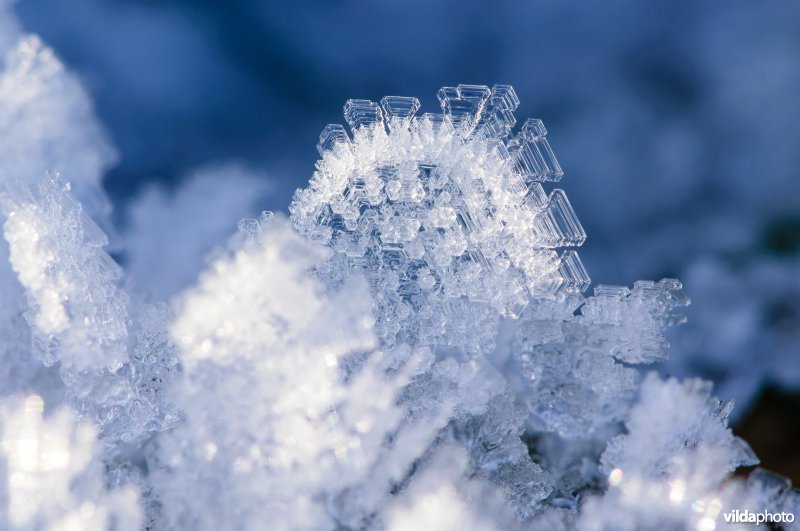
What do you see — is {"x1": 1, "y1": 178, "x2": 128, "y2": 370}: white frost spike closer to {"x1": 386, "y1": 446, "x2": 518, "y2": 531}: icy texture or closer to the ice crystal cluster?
the ice crystal cluster

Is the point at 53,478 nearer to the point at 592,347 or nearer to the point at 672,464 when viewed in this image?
the point at 592,347

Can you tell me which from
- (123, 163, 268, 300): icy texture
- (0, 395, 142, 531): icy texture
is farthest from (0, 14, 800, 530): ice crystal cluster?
(123, 163, 268, 300): icy texture

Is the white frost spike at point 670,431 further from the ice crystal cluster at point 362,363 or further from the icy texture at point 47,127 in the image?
the icy texture at point 47,127

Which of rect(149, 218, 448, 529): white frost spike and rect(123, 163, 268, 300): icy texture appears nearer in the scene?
rect(149, 218, 448, 529): white frost spike

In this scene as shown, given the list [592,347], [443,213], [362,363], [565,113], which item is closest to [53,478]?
[362,363]

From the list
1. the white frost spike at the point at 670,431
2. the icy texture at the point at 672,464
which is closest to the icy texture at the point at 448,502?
the icy texture at the point at 672,464

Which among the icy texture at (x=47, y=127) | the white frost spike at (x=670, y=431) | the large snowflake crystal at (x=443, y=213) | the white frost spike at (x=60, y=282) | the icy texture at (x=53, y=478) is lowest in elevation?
the icy texture at (x=53, y=478)
